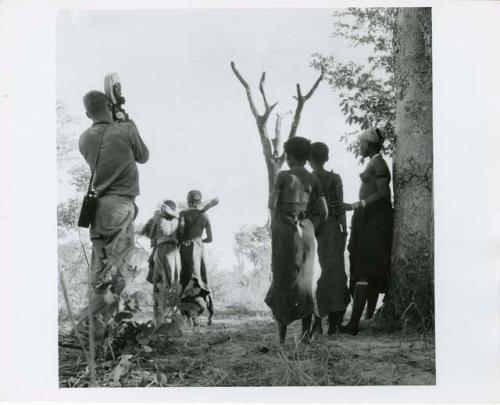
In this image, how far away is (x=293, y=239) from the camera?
620 centimetres

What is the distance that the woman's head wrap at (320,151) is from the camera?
20.2ft

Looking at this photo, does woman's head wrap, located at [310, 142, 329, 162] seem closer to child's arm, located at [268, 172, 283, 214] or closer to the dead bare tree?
the dead bare tree

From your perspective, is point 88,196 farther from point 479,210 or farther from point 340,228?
point 479,210

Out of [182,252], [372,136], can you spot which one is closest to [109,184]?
[182,252]

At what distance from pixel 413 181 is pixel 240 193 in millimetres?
1210

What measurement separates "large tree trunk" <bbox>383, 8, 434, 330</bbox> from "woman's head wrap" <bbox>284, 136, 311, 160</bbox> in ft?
2.11

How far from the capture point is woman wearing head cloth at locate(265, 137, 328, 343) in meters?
6.18

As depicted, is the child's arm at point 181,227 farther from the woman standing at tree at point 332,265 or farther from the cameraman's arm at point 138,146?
the woman standing at tree at point 332,265

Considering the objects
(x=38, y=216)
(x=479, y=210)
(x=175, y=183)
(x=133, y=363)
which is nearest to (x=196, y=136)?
(x=175, y=183)

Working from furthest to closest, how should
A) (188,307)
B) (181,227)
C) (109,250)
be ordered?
(181,227) → (109,250) → (188,307)

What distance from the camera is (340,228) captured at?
6238mm

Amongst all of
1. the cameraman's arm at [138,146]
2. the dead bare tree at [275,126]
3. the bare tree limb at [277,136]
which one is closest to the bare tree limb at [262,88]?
the dead bare tree at [275,126]

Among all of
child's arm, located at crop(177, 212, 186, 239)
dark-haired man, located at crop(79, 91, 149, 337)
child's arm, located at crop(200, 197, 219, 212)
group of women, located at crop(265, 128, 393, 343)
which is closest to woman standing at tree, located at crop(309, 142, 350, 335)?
group of women, located at crop(265, 128, 393, 343)

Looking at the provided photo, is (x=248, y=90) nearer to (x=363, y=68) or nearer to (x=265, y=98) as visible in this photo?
(x=265, y=98)
